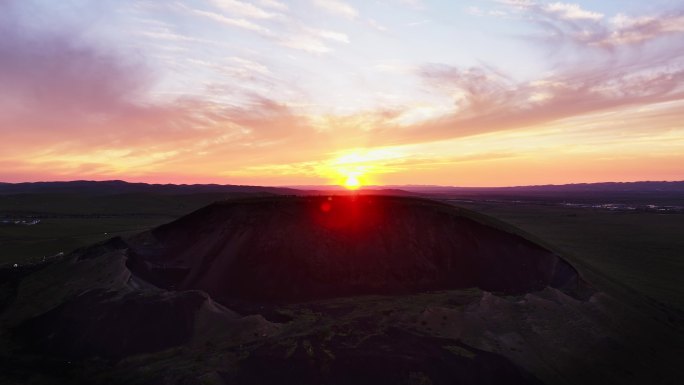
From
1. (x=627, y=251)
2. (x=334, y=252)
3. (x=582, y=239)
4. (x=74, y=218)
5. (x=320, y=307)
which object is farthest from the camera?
(x=74, y=218)

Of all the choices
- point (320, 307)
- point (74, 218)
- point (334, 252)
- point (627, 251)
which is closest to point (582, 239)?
point (627, 251)

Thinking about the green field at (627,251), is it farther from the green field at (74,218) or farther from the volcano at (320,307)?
the green field at (74,218)

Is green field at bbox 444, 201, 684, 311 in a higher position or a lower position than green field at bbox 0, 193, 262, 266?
lower

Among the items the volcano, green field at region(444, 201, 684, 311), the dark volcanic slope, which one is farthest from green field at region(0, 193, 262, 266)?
green field at region(444, 201, 684, 311)

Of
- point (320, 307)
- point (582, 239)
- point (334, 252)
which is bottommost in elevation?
point (320, 307)

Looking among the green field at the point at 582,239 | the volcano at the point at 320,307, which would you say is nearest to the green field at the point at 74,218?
the green field at the point at 582,239

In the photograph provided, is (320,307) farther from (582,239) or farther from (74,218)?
(74,218)

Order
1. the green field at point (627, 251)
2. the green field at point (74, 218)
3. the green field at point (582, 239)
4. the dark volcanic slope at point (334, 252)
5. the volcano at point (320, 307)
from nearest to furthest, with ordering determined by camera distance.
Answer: the volcano at point (320, 307) → the dark volcanic slope at point (334, 252) → the green field at point (627, 251) → the green field at point (582, 239) → the green field at point (74, 218)

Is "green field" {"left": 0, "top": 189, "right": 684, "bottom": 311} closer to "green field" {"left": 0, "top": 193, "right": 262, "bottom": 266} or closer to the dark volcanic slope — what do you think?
"green field" {"left": 0, "top": 193, "right": 262, "bottom": 266}

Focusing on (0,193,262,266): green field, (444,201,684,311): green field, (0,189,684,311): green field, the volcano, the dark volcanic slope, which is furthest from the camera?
(0,193,262,266): green field
